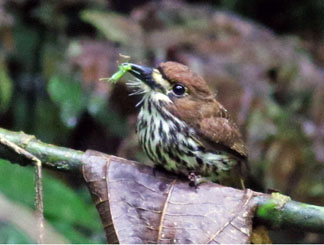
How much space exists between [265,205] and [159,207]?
22 cm

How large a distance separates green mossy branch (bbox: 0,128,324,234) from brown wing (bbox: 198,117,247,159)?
46cm

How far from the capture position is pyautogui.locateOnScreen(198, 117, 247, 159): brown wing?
1.88 m

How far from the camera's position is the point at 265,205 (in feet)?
4.66

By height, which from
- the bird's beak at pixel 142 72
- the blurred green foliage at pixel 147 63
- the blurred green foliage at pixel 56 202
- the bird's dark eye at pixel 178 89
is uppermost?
the bird's beak at pixel 142 72

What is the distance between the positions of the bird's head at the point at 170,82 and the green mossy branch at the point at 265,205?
0.36m

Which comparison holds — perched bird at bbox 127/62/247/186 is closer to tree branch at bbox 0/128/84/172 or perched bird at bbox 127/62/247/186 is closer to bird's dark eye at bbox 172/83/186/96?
bird's dark eye at bbox 172/83/186/96

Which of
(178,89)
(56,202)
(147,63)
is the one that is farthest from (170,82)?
(147,63)

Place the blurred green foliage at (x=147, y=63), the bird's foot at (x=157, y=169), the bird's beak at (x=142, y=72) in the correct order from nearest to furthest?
the bird's foot at (x=157, y=169) → the bird's beak at (x=142, y=72) → the blurred green foliage at (x=147, y=63)

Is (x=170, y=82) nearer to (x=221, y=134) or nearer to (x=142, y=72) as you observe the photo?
(x=142, y=72)

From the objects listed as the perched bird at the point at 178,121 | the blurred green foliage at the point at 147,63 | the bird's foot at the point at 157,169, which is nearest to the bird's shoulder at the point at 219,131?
the perched bird at the point at 178,121

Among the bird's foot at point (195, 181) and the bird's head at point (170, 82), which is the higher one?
the bird's head at point (170, 82)

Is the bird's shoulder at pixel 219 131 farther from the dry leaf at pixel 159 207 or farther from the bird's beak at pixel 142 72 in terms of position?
the dry leaf at pixel 159 207

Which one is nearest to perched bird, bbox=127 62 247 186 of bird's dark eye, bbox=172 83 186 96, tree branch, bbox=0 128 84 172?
bird's dark eye, bbox=172 83 186 96

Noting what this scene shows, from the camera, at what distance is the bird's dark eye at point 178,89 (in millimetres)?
1850
